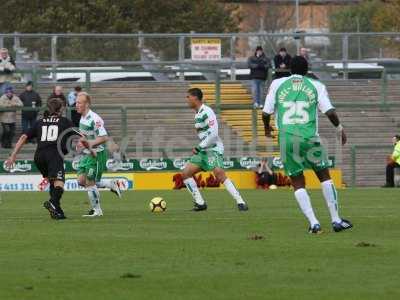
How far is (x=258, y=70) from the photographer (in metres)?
37.8

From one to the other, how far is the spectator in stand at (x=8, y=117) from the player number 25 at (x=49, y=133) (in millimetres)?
16164

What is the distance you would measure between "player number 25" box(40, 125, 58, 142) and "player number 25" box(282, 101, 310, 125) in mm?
4531

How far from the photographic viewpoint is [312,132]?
1555 cm

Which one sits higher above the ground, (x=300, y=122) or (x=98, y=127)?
(x=300, y=122)

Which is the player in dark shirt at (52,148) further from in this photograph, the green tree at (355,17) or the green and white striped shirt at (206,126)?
the green tree at (355,17)

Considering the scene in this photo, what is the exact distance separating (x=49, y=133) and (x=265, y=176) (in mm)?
15412

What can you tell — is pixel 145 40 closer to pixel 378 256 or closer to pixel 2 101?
pixel 2 101

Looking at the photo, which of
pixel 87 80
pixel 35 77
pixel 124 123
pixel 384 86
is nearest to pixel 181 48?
pixel 87 80

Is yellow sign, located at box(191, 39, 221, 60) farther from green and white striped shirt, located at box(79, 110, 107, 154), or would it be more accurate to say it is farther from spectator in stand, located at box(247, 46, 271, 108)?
green and white striped shirt, located at box(79, 110, 107, 154)

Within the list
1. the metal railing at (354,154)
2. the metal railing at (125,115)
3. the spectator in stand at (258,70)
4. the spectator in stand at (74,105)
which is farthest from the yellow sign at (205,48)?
the metal railing at (354,154)

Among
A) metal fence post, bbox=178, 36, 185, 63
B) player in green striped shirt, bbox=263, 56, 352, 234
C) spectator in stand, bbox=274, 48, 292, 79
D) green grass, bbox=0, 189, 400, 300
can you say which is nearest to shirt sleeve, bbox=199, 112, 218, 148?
green grass, bbox=0, 189, 400, 300

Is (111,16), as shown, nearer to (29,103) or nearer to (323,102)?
(29,103)

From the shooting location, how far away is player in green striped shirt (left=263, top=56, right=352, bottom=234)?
15.5m

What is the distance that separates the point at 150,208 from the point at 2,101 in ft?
48.0
